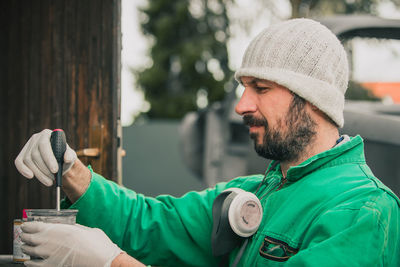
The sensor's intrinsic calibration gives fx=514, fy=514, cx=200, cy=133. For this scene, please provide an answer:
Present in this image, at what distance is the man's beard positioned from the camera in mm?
2010

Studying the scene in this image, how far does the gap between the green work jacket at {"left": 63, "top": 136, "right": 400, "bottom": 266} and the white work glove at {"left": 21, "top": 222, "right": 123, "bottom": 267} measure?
40 cm

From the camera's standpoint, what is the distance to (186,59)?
2050cm

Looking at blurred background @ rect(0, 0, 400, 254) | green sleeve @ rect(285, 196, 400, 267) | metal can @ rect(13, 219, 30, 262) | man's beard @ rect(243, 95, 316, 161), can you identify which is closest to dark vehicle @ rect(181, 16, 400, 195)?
blurred background @ rect(0, 0, 400, 254)

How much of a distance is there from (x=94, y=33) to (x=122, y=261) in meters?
1.37

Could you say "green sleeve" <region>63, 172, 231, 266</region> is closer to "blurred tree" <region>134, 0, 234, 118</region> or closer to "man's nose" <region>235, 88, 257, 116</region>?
"man's nose" <region>235, 88, 257, 116</region>

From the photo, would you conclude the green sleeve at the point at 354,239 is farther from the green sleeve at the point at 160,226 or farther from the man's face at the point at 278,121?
the green sleeve at the point at 160,226

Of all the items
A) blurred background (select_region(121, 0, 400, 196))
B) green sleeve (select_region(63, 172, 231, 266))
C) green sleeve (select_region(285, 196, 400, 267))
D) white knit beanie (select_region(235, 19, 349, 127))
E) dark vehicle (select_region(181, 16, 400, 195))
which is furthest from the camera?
blurred background (select_region(121, 0, 400, 196))

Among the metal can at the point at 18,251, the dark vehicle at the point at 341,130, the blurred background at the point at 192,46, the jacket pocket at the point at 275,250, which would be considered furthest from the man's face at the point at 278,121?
the blurred background at the point at 192,46

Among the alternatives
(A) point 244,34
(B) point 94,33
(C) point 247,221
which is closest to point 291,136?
(C) point 247,221

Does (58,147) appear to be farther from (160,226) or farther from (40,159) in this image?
(160,226)

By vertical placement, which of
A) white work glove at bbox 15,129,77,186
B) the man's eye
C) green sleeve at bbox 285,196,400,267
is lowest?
green sleeve at bbox 285,196,400,267

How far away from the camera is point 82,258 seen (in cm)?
168

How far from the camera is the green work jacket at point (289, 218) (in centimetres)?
157

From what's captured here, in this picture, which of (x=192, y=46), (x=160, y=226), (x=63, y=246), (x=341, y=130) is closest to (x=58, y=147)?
(x=63, y=246)
